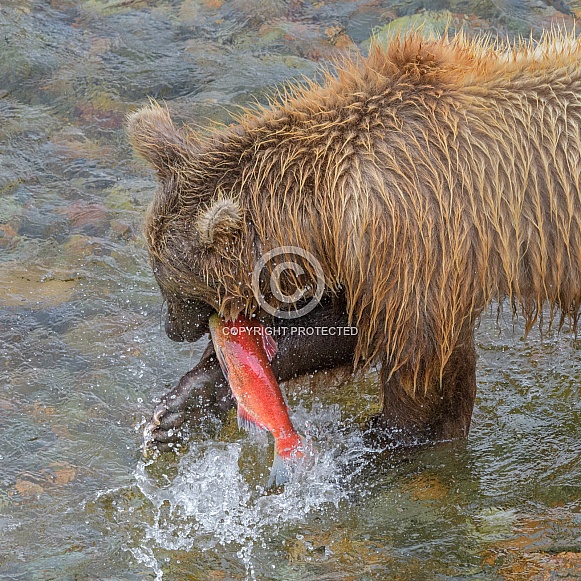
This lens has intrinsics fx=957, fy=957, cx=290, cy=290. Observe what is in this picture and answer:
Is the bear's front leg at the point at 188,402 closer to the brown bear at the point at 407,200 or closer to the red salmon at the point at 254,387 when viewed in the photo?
the red salmon at the point at 254,387

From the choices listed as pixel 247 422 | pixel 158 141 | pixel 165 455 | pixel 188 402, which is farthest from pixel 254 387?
pixel 158 141

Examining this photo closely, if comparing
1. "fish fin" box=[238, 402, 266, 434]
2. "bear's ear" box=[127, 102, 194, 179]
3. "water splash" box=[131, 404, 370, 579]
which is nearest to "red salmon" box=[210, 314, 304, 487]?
"fish fin" box=[238, 402, 266, 434]

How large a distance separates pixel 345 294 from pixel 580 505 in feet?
4.75

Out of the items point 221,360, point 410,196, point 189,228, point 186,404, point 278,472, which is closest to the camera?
point 410,196

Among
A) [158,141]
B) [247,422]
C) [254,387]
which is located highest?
[158,141]

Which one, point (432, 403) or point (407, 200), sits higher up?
point (407, 200)

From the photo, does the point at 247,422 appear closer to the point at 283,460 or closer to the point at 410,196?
the point at 283,460

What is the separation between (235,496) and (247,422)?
0.40 metres

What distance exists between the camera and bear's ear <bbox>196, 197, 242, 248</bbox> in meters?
4.09

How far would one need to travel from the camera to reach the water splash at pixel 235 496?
4.31m

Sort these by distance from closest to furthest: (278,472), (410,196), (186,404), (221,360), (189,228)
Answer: (410,196) < (189,228) < (278,472) < (221,360) < (186,404)

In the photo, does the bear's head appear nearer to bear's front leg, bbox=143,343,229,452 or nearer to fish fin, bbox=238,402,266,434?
bear's front leg, bbox=143,343,229,452

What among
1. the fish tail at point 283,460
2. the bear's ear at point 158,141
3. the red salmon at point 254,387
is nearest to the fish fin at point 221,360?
the red salmon at point 254,387

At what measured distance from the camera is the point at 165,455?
4.94 metres
